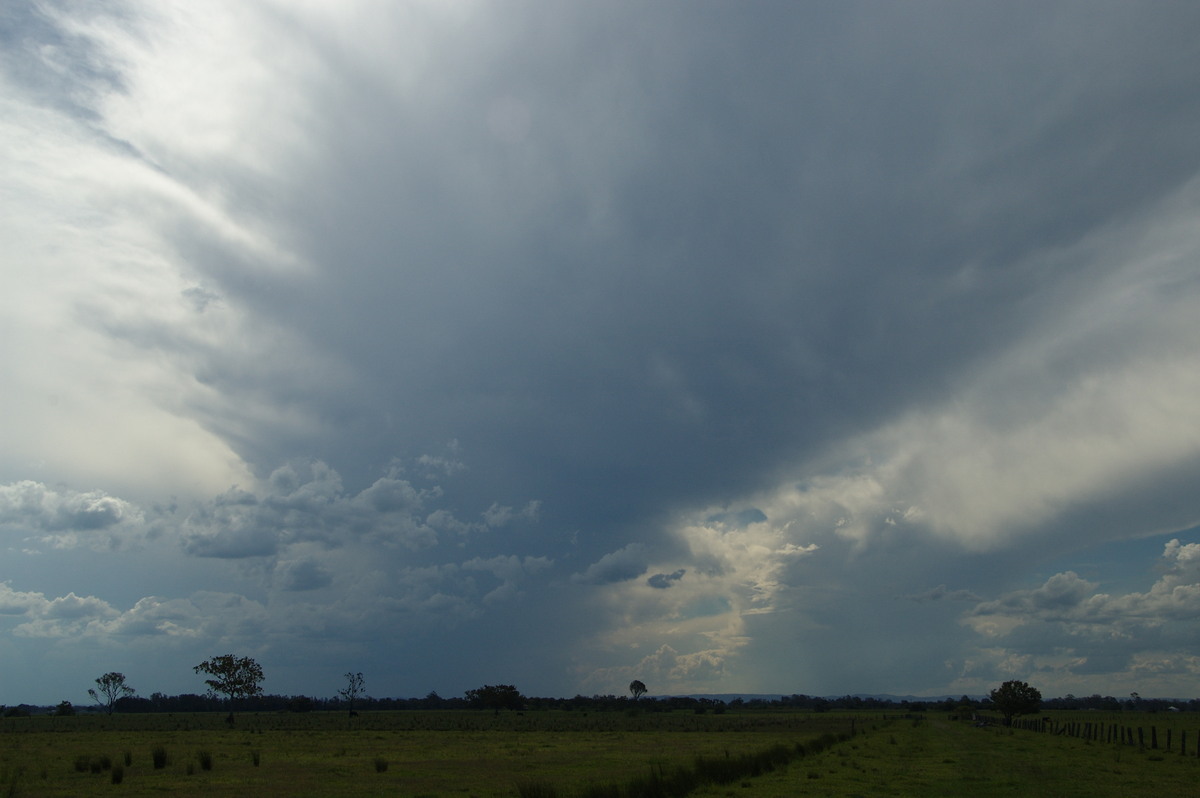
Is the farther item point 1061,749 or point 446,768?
point 1061,749

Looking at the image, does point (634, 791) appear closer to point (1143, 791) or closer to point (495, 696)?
point (1143, 791)

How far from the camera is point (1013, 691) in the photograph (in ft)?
387

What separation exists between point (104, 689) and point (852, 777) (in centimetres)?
20005

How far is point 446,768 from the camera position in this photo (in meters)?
42.2

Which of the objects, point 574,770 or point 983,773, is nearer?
point 983,773

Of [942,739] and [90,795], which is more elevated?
[90,795]

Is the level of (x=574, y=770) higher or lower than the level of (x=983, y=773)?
lower

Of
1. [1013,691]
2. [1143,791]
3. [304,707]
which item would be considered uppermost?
[1143,791]

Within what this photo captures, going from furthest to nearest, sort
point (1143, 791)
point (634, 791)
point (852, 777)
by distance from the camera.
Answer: point (852, 777), point (1143, 791), point (634, 791)

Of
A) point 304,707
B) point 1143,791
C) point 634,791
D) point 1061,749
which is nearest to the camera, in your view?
point 634,791

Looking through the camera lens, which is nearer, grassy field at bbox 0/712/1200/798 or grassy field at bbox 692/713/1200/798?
grassy field at bbox 0/712/1200/798

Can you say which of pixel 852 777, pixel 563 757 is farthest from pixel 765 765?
pixel 563 757

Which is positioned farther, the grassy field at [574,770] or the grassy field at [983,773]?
the grassy field at [983,773]

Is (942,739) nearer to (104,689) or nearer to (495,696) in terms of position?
(495,696)
